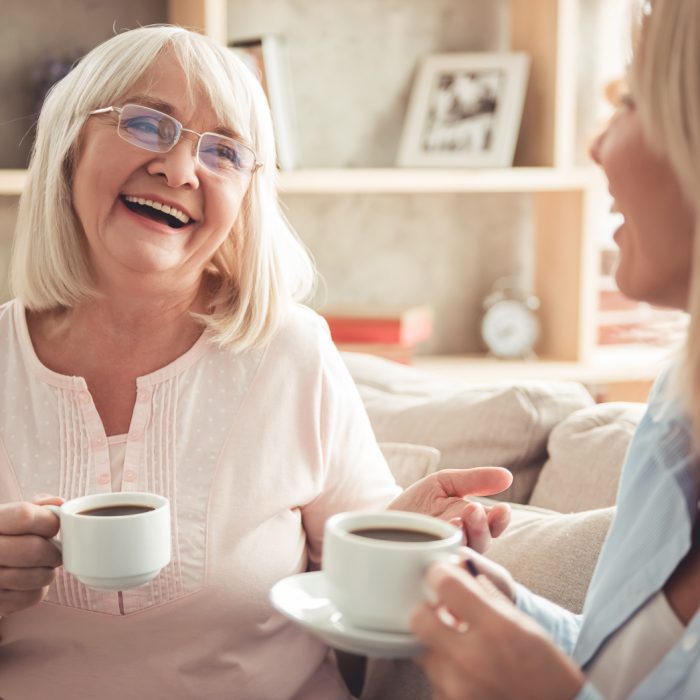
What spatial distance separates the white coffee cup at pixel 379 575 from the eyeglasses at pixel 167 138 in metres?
0.70

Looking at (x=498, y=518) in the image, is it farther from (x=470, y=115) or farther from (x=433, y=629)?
(x=470, y=115)

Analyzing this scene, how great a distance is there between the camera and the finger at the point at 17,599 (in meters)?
1.19

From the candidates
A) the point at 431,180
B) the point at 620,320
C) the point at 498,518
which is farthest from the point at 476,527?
the point at 620,320

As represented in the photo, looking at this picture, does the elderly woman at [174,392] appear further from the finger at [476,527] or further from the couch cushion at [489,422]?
the couch cushion at [489,422]

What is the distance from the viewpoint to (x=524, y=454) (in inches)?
70.1

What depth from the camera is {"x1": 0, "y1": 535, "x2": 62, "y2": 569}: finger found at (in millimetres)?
1131

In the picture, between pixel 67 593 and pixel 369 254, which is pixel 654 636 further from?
pixel 369 254

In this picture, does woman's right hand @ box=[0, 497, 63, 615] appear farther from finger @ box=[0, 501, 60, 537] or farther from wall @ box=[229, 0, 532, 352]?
wall @ box=[229, 0, 532, 352]

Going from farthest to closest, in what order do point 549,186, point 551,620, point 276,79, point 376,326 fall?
1. point 549,186
2. point 376,326
3. point 276,79
4. point 551,620

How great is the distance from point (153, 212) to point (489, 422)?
2.28 feet

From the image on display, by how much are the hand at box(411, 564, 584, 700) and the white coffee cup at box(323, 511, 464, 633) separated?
22 mm

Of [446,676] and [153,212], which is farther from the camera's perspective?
[153,212]

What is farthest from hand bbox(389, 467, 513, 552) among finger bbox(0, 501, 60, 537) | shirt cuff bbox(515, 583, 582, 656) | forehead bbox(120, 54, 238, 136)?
forehead bbox(120, 54, 238, 136)

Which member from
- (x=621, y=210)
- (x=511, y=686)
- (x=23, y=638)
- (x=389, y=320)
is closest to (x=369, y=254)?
(x=389, y=320)
